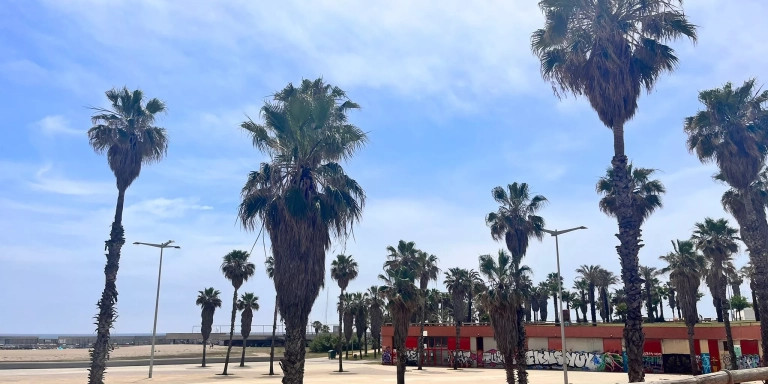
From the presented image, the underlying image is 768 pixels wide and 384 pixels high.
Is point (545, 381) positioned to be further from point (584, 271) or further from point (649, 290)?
point (584, 271)

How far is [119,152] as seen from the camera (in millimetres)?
29578

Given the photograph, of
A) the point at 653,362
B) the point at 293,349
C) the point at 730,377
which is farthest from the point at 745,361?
the point at 293,349

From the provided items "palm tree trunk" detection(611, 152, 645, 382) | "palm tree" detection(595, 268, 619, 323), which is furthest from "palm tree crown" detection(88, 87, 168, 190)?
"palm tree" detection(595, 268, 619, 323)

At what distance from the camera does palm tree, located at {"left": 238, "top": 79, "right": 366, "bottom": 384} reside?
18.8 m

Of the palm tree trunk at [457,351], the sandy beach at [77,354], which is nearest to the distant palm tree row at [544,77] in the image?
the palm tree trunk at [457,351]

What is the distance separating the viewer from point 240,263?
208 feet

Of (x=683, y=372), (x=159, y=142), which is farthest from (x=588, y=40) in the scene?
(x=683, y=372)

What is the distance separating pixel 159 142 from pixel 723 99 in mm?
30901

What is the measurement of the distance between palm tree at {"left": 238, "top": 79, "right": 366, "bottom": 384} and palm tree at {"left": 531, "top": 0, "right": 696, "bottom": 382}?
29.3 feet

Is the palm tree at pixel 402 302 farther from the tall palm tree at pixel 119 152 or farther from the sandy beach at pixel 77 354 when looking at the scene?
the sandy beach at pixel 77 354

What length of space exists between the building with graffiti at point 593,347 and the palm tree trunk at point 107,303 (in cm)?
4220

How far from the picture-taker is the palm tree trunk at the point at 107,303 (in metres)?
26.4

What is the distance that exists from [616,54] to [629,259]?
303 inches

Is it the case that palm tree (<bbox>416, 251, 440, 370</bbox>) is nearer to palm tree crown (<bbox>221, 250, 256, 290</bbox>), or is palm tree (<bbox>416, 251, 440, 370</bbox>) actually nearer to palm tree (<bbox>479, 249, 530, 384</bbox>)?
palm tree crown (<bbox>221, 250, 256, 290</bbox>)
